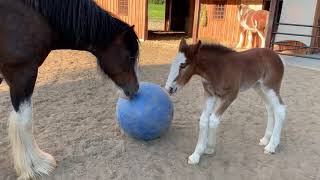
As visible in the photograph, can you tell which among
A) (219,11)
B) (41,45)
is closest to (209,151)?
(41,45)

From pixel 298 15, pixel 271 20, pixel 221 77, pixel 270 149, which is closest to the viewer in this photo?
pixel 221 77

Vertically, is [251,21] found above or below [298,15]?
below

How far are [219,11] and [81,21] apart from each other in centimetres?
→ 997

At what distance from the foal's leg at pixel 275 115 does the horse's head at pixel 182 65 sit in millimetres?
979

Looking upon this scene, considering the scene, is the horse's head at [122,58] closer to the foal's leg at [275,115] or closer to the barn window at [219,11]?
the foal's leg at [275,115]

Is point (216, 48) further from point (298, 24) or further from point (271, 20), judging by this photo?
point (298, 24)

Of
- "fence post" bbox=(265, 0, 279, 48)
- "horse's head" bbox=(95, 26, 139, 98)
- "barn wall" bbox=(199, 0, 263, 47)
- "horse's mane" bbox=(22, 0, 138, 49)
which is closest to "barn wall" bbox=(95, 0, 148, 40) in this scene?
"barn wall" bbox=(199, 0, 263, 47)

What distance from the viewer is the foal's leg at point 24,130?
265 centimetres

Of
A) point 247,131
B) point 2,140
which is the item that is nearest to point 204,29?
point 247,131

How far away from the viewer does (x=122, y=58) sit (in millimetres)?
2941

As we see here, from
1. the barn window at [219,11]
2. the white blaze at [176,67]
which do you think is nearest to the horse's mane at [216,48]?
the white blaze at [176,67]

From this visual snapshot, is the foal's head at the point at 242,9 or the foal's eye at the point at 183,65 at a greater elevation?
the foal's eye at the point at 183,65

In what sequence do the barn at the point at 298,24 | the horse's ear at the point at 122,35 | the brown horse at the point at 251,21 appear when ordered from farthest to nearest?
1. the brown horse at the point at 251,21
2. the barn at the point at 298,24
3. the horse's ear at the point at 122,35

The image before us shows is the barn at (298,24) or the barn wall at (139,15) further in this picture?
the barn wall at (139,15)
